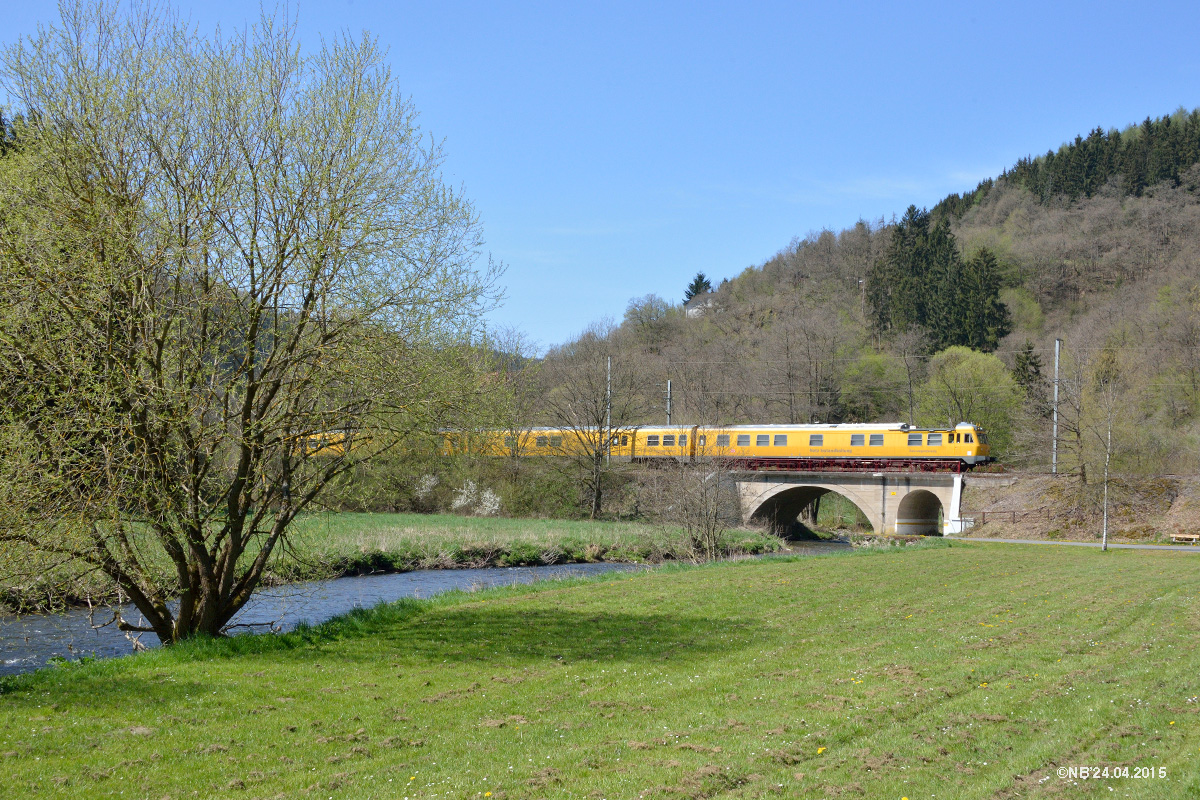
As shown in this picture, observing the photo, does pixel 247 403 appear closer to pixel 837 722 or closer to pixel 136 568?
pixel 136 568

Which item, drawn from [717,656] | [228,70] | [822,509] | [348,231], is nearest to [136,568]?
[348,231]

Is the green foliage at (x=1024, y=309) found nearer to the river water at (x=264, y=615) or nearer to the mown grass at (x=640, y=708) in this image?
the river water at (x=264, y=615)

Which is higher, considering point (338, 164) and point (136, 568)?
point (338, 164)

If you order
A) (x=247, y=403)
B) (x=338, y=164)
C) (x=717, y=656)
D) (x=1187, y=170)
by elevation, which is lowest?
(x=717, y=656)

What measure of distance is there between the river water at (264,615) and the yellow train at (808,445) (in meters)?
15.1

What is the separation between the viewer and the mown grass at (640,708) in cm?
528

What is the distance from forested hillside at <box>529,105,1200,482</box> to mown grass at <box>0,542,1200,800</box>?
27.1 metres

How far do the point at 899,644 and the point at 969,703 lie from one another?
289 cm

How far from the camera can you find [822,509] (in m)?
53.6

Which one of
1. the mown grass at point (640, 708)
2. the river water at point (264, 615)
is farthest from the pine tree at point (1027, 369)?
the mown grass at point (640, 708)

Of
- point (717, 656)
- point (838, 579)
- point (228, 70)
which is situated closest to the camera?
point (717, 656)

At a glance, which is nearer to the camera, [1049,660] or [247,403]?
[1049,660]

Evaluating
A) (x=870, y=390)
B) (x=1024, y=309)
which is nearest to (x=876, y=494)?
(x=870, y=390)

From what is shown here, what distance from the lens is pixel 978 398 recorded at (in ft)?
172
